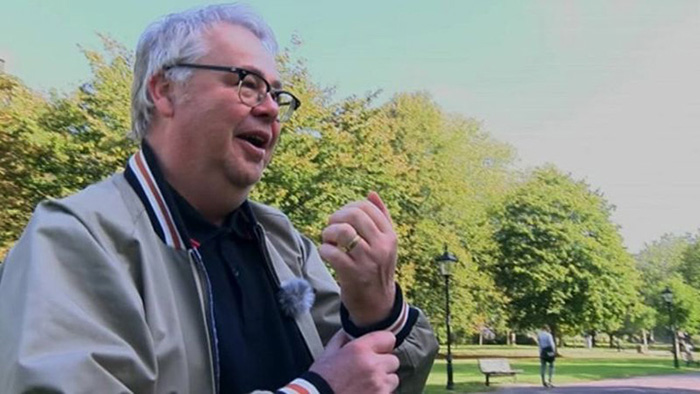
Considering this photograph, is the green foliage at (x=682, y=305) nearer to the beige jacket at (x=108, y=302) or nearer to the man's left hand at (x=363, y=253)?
the man's left hand at (x=363, y=253)

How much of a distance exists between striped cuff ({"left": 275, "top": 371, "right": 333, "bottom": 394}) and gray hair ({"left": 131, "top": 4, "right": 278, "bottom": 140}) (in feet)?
2.43

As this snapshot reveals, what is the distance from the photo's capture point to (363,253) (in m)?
1.24

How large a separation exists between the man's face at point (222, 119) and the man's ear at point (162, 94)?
0.02 m

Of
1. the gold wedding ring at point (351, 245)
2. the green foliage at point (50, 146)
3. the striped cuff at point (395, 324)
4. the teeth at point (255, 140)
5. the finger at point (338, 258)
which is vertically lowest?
the striped cuff at point (395, 324)

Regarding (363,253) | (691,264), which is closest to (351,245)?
(363,253)

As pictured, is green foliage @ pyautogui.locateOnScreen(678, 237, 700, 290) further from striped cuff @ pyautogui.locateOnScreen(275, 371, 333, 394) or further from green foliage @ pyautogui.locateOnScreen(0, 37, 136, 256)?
striped cuff @ pyautogui.locateOnScreen(275, 371, 333, 394)

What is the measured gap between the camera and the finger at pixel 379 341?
1.24 m

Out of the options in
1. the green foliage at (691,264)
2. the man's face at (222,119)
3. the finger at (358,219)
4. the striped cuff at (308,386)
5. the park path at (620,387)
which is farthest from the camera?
the green foliage at (691,264)

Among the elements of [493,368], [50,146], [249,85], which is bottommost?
[493,368]

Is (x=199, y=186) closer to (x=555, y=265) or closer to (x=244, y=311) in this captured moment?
(x=244, y=311)

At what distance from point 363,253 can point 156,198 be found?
0.46 metres

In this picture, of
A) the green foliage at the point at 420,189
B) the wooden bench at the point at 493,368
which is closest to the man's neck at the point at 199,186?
the green foliage at the point at 420,189

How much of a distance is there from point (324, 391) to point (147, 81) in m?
0.87

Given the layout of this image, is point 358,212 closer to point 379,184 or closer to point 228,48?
point 228,48
